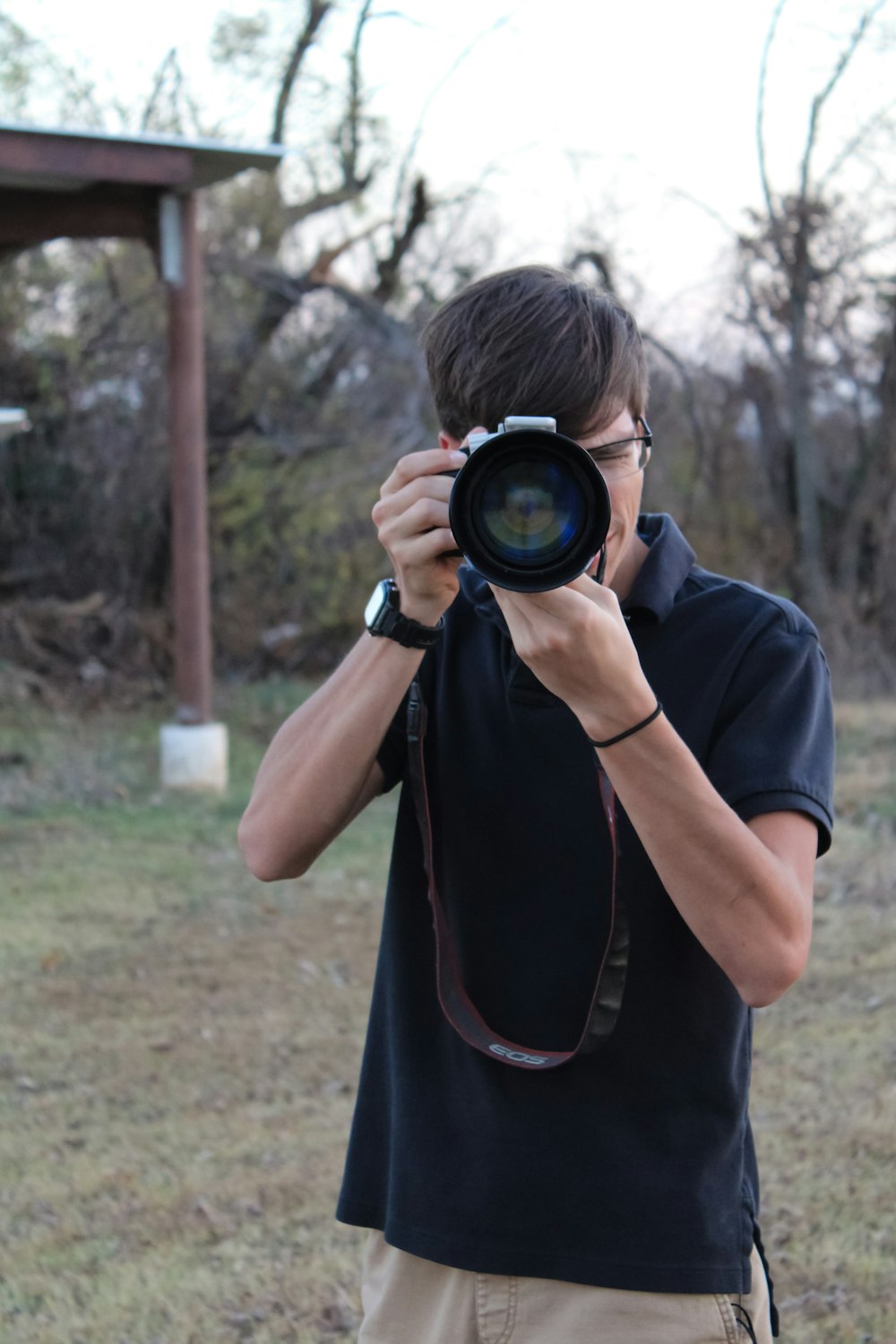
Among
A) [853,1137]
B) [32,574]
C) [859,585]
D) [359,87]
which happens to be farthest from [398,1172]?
[359,87]

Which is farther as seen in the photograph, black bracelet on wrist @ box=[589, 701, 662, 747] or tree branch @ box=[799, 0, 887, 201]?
tree branch @ box=[799, 0, 887, 201]

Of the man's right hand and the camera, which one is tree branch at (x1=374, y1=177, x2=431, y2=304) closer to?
the man's right hand

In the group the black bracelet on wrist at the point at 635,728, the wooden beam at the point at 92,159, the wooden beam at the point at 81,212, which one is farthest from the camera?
the wooden beam at the point at 81,212

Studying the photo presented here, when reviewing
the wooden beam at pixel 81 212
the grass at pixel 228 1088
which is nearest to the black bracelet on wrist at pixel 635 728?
the grass at pixel 228 1088

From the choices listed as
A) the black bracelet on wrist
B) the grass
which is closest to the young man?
the black bracelet on wrist

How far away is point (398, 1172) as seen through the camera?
131 centimetres

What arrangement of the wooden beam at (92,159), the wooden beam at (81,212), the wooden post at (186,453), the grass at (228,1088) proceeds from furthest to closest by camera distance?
the wooden beam at (81,212), the wooden post at (186,453), the wooden beam at (92,159), the grass at (228,1088)

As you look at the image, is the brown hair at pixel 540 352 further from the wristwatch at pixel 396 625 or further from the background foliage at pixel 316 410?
the background foliage at pixel 316 410

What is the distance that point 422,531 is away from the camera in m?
1.31

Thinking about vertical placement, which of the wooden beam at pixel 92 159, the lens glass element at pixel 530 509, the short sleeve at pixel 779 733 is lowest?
the short sleeve at pixel 779 733

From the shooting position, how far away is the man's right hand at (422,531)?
4.25 ft

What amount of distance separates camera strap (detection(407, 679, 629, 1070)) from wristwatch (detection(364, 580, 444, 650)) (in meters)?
0.08

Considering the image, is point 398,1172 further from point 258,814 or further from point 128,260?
point 128,260

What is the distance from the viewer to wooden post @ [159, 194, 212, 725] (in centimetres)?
743
